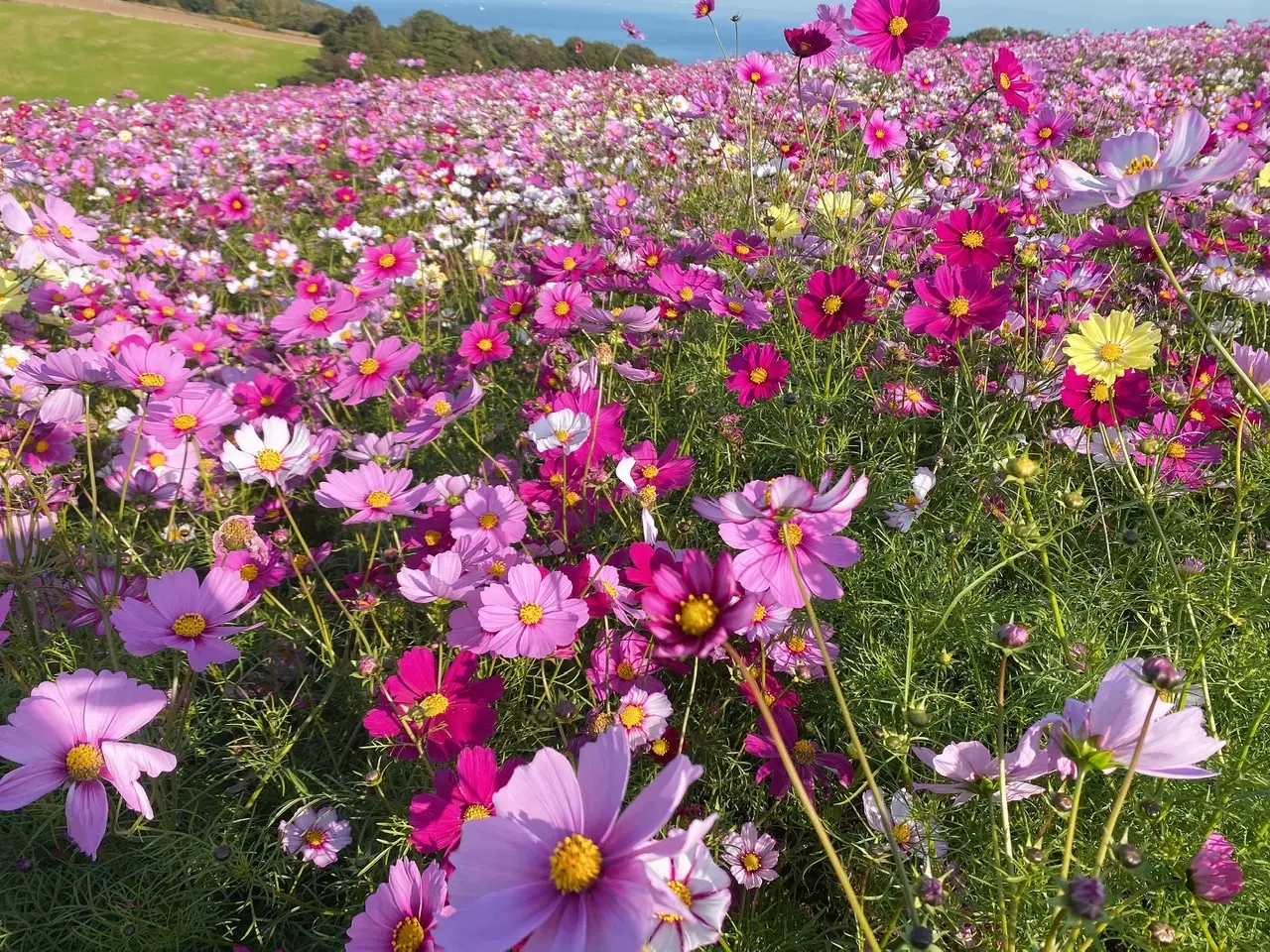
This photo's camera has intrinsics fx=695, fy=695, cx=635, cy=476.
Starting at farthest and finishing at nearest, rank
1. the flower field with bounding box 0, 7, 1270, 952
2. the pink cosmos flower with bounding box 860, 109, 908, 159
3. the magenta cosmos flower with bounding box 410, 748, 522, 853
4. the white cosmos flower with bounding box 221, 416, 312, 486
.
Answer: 1. the pink cosmos flower with bounding box 860, 109, 908, 159
2. the white cosmos flower with bounding box 221, 416, 312, 486
3. the magenta cosmos flower with bounding box 410, 748, 522, 853
4. the flower field with bounding box 0, 7, 1270, 952

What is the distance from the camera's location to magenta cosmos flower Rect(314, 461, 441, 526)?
3.93 ft

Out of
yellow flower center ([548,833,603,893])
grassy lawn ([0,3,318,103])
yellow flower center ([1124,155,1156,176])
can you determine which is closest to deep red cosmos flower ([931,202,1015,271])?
yellow flower center ([1124,155,1156,176])

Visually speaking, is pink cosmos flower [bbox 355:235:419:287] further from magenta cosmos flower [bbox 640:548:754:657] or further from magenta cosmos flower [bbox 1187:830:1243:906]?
magenta cosmos flower [bbox 1187:830:1243:906]

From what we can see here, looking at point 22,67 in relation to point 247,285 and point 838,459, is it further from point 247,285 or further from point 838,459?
point 838,459

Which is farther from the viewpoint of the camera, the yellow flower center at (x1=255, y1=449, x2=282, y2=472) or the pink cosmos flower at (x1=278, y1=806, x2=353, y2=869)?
the yellow flower center at (x1=255, y1=449, x2=282, y2=472)

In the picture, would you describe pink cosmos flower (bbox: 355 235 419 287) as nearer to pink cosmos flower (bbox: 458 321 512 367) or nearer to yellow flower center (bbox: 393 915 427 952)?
pink cosmos flower (bbox: 458 321 512 367)

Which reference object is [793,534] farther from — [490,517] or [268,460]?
[268,460]

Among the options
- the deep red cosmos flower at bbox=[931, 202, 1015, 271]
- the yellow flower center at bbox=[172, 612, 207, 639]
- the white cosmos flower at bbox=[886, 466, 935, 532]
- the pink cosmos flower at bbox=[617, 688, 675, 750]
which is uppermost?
the deep red cosmos flower at bbox=[931, 202, 1015, 271]

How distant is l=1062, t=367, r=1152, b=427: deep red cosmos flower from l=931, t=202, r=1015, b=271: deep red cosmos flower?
12.2 inches

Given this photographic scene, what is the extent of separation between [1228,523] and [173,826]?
2037 millimetres

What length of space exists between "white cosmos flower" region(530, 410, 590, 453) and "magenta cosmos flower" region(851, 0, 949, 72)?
3.11ft

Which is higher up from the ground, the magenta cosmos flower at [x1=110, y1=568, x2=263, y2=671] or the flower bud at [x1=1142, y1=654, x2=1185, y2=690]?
the flower bud at [x1=1142, y1=654, x2=1185, y2=690]

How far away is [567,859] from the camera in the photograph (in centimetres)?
50

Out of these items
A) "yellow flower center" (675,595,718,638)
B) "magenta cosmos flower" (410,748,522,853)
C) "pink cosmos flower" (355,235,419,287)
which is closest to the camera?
"yellow flower center" (675,595,718,638)
